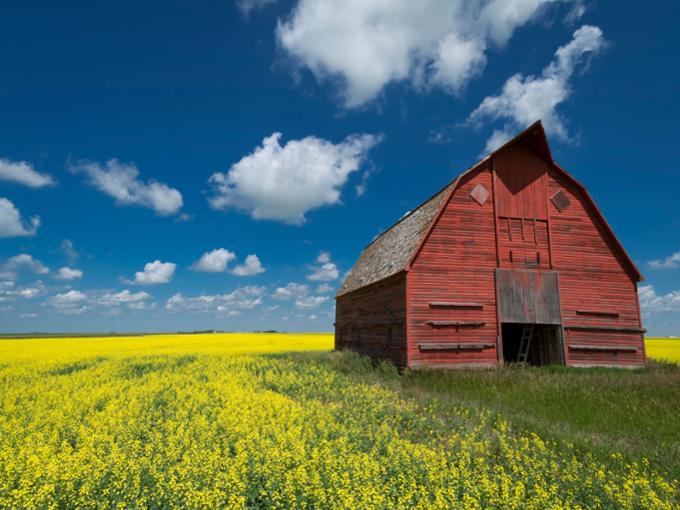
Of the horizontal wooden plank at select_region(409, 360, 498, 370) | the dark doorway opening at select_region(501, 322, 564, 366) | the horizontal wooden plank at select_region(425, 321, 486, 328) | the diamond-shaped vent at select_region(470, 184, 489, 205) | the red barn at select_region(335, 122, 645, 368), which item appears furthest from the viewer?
the diamond-shaped vent at select_region(470, 184, 489, 205)

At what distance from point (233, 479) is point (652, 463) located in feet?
21.7

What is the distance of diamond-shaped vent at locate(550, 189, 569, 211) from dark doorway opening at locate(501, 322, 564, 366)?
17.9 feet

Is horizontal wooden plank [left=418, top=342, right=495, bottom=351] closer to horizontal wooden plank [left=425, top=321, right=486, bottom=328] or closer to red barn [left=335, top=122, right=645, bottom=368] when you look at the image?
red barn [left=335, top=122, right=645, bottom=368]

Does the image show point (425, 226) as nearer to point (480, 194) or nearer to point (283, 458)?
point (480, 194)

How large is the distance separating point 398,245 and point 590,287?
874 centimetres

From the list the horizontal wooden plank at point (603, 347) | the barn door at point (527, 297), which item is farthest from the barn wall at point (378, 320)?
the horizontal wooden plank at point (603, 347)

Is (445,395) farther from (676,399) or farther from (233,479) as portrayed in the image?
(233,479)

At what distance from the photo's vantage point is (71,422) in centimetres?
793

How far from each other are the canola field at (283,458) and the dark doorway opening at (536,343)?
30.9ft

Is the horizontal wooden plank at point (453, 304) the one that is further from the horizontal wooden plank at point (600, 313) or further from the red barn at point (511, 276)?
the horizontal wooden plank at point (600, 313)

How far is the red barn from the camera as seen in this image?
1741cm

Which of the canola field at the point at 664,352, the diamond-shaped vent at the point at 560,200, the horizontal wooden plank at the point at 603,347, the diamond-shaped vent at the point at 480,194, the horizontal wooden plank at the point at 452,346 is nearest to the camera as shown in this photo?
the horizontal wooden plank at the point at 452,346

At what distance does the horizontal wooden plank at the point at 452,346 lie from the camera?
1694cm

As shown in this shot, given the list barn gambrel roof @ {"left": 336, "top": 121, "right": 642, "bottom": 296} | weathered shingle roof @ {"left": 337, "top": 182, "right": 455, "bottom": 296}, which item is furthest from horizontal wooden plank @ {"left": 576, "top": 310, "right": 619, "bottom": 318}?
weathered shingle roof @ {"left": 337, "top": 182, "right": 455, "bottom": 296}
